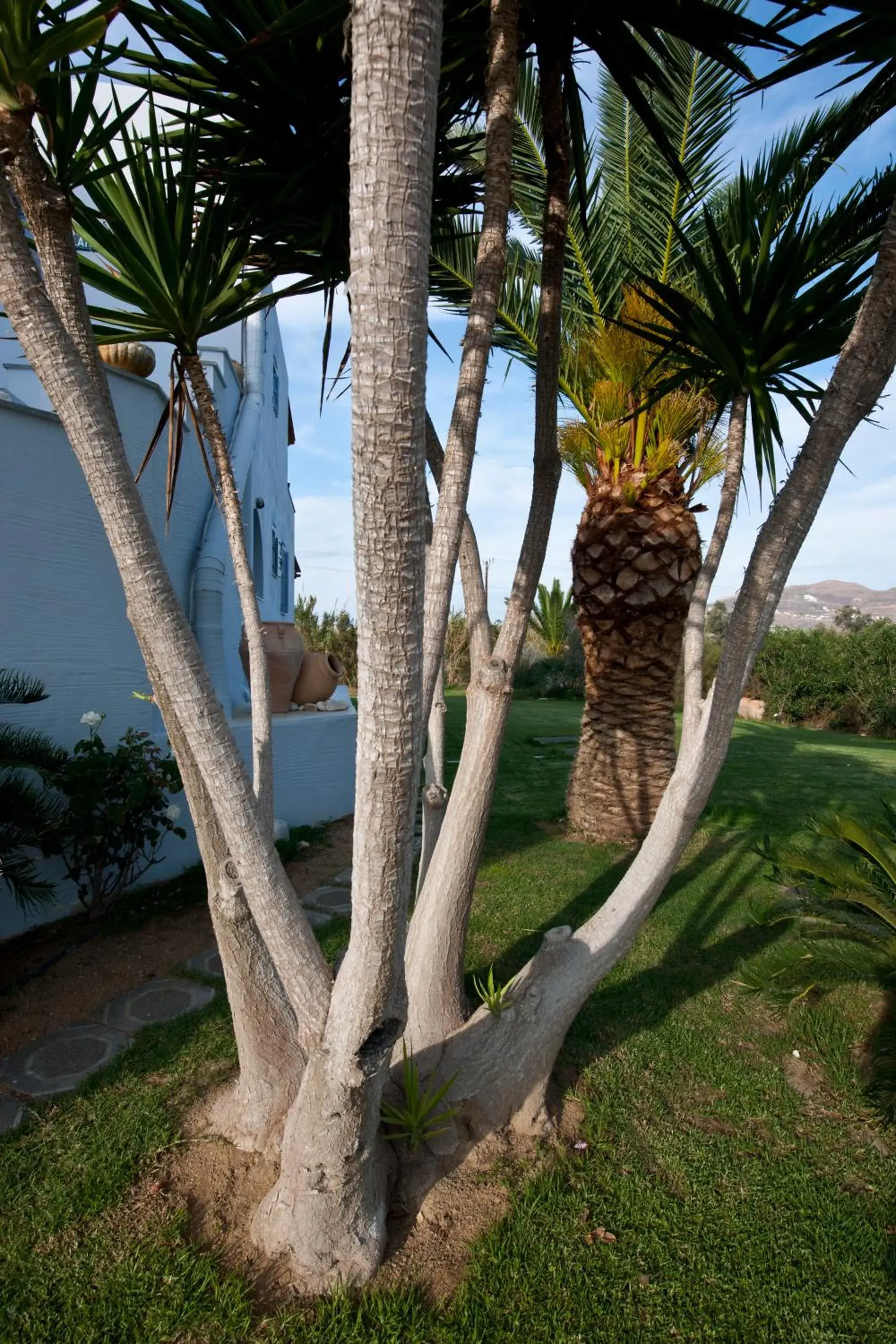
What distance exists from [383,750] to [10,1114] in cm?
245

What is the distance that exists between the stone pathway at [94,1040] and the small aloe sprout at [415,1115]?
700 mm

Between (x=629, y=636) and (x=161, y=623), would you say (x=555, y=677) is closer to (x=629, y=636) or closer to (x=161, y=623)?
(x=629, y=636)

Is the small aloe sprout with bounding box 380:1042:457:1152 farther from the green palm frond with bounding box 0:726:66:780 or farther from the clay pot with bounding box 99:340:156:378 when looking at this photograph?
the clay pot with bounding box 99:340:156:378

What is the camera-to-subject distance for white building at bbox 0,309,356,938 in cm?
478

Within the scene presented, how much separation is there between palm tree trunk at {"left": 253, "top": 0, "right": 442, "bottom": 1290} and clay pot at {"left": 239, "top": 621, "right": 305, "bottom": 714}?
5.24m

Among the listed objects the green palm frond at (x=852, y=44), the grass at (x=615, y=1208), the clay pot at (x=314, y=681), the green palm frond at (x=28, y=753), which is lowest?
the grass at (x=615, y=1208)

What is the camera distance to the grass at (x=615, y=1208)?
86.8 inches

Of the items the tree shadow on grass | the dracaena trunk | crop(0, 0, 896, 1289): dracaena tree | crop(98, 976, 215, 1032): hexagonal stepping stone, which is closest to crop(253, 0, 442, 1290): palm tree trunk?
crop(0, 0, 896, 1289): dracaena tree

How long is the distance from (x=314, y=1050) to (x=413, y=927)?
101cm

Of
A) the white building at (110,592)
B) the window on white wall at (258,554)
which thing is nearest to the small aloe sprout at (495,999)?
the white building at (110,592)

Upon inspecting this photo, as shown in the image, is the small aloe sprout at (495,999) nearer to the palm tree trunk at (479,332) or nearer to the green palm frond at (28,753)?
the palm tree trunk at (479,332)

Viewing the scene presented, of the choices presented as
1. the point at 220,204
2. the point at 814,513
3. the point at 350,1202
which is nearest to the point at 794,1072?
the point at 350,1202

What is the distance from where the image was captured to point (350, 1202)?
92.5 inches

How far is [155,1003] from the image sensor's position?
3.99 metres
